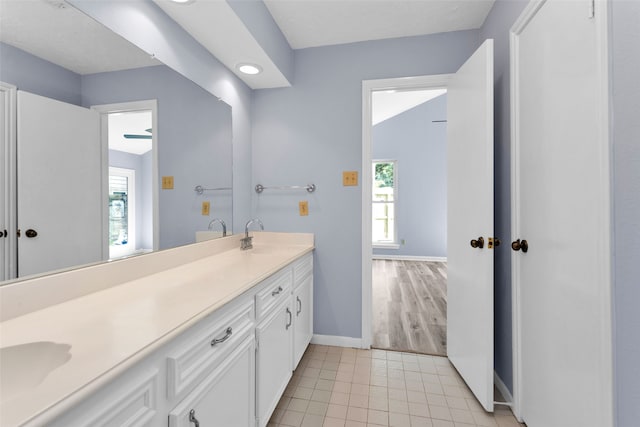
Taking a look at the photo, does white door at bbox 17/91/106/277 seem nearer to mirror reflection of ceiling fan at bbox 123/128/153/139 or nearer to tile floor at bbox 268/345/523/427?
mirror reflection of ceiling fan at bbox 123/128/153/139

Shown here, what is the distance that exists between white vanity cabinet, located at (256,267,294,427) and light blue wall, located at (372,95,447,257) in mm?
4443

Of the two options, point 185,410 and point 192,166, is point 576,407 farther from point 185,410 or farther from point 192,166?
point 192,166

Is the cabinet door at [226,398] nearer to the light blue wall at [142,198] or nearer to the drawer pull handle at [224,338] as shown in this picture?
the drawer pull handle at [224,338]

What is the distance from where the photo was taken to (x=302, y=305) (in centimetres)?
205

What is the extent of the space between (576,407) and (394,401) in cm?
88

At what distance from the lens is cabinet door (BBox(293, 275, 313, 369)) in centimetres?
185

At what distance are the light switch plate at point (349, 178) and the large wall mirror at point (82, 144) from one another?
115cm

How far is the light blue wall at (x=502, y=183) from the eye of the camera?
1.64m

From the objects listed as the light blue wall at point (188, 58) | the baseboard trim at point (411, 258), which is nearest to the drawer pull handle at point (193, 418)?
the light blue wall at point (188, 58)

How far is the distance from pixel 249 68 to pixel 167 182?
1074 millimetres

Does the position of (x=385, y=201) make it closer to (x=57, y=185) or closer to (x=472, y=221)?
(x=472, y=221)

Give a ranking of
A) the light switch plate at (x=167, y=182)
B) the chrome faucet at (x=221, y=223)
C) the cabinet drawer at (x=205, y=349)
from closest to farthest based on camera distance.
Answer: the cabinet drawer at (x=205, y=349), the light switch plate at (x=167, y=182), the chrome faucet at (x=221, y=223)

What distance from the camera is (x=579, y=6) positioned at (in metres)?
1.04

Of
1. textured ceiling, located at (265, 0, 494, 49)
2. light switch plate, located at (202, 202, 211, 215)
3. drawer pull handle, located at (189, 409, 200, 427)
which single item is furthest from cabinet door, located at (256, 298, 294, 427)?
textured ceiling, located at (265, 0, 494, 49)
